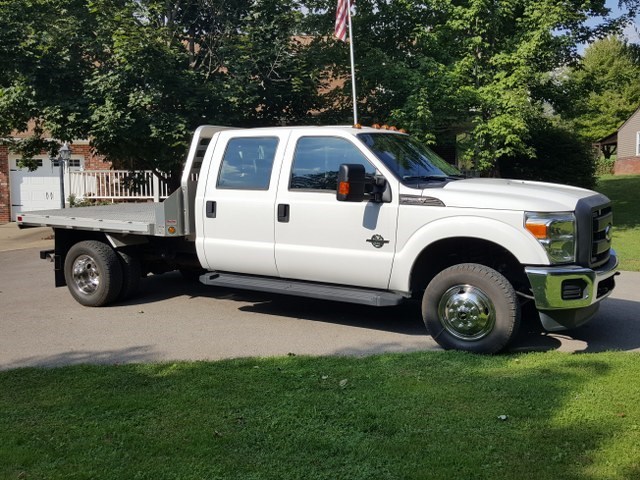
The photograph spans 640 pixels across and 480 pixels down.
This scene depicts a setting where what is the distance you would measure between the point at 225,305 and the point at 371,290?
2.51 m

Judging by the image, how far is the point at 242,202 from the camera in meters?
7.21

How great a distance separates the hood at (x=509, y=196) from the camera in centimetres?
574

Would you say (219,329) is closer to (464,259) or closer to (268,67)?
(464,259)

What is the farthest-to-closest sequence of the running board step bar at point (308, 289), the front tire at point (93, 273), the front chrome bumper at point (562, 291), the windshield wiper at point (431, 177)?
the front tire at point (93, 273) < the windshield wiper at point (431, 177) < the running board step bar at point (308, 289) < the front chrome bumper at point (562, 291)

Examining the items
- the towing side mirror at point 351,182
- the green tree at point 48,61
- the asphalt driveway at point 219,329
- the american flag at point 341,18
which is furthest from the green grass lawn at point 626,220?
the green tree at point 48,61

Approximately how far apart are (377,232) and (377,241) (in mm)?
88

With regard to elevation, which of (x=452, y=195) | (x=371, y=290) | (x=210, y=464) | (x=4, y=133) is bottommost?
(x=210, y=464)

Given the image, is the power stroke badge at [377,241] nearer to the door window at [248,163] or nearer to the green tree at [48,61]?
the door window at [248,163]

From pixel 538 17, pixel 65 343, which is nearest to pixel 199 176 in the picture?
pixel 65 343

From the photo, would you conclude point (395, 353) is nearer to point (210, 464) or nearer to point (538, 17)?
point (210, 464)

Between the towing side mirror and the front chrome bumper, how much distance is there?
168 cm

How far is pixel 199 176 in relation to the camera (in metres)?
7.60

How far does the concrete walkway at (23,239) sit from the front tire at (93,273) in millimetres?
7515

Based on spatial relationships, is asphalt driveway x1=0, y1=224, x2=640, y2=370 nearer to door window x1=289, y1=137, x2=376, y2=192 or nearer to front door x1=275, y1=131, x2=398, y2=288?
front door x1=275, y1=131, x2=398, y2=288
